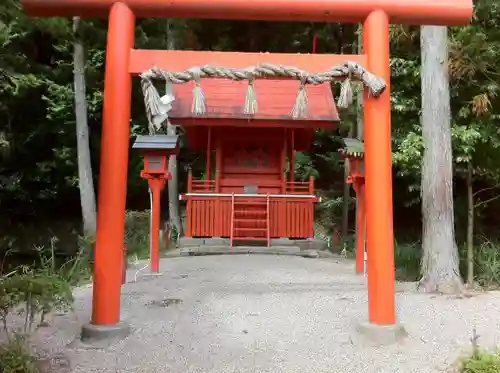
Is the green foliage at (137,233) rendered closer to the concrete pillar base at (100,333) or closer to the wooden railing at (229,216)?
the wooden railing at (229,216)

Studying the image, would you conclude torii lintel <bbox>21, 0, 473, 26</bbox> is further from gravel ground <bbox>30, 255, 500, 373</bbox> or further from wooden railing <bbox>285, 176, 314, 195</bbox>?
wooden railing <bbox>285, 176, 314, 195</bbox>

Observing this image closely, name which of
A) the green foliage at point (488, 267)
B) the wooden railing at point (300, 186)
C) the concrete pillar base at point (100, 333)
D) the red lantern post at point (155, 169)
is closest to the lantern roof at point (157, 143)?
the red lantern post at point (155, 169)

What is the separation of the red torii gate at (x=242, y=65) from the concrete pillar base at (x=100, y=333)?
5 centimetres

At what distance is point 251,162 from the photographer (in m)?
12.5

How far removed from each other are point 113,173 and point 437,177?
423cm

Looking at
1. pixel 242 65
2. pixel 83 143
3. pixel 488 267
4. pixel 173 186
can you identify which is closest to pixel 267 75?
pixel 242 65

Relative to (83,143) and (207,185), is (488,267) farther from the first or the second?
(83,143)

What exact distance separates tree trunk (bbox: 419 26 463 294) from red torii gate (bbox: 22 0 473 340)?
6.85ft

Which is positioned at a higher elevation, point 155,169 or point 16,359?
point 155,169

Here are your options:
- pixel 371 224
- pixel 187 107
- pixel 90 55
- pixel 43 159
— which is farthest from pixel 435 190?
pixel 43 159

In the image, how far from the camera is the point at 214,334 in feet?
14.9

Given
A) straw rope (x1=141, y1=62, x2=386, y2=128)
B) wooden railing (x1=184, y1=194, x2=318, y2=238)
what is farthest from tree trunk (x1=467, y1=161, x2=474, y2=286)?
wooden railing (x1=184, y1=194, x2=318, y2=238)

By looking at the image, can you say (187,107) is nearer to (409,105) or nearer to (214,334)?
(409,105)

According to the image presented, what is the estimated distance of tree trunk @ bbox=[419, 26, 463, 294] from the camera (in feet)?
20.8
